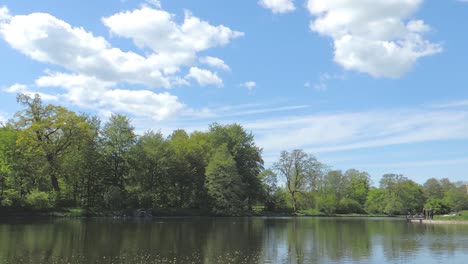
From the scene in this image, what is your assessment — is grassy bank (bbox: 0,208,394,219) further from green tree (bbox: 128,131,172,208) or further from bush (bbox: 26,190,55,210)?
green tree (bbox: 128,131,172,208)

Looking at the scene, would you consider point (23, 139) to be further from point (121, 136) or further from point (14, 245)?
point (14, 245)

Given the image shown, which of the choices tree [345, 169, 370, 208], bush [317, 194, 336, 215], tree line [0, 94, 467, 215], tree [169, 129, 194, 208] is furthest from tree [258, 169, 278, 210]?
tree [345, 169, 370, 208]

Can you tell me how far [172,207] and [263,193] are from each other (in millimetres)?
23385

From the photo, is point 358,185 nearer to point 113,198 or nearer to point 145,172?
Result: point 145,172

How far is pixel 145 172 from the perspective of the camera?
3310 inches

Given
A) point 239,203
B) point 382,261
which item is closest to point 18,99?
point 239,203

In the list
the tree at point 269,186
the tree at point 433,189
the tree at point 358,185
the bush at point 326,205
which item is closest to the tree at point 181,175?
the tree at point 269,186

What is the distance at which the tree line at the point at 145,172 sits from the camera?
226ft

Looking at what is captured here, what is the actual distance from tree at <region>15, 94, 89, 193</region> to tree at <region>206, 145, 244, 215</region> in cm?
2488

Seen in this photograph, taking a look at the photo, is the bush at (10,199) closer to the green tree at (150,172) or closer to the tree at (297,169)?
the green tree at (150,172)

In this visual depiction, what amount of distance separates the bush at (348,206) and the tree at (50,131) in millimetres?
69923

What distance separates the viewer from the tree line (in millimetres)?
68938

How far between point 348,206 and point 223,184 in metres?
47.4

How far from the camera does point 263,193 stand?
100m
